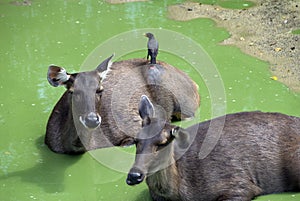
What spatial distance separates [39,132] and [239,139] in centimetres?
257

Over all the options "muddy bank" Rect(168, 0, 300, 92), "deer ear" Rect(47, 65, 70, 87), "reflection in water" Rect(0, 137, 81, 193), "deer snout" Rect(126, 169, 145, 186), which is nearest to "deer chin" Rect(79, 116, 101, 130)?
"deer ear" Rect(47, 65, 70, 87)

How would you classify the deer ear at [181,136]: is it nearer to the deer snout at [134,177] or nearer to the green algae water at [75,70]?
the deer snout at [134,177]

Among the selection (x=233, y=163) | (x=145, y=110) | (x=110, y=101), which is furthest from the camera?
(x=110, y=101)

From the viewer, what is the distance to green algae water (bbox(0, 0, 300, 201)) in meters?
7.18

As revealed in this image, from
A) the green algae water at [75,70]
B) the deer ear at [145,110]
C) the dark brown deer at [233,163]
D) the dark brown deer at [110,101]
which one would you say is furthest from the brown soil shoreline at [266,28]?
the deer ear at [145,110]

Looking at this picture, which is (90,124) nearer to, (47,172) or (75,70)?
(47,172)

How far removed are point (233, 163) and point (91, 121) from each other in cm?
153

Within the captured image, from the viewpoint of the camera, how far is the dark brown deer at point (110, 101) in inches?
289

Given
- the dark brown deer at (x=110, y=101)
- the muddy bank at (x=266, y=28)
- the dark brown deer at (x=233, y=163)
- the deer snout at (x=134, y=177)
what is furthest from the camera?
the muddy bank at (x=266, y=28)

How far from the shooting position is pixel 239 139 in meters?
6.82

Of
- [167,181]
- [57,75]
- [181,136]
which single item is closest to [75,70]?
[57,75]

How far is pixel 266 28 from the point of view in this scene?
10.8 metres

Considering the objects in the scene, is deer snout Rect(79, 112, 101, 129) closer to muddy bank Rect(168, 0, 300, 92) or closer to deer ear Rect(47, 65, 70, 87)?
deer ear Rect(47, 65, 70, 87)

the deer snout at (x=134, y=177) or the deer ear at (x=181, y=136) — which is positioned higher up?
the deer ear at (x=181, y=136)
